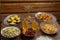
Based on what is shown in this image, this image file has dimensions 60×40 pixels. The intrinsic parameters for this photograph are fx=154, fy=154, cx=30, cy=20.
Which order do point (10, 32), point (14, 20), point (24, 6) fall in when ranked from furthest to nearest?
point (24, 6), point (14, 20), point (10, 32)

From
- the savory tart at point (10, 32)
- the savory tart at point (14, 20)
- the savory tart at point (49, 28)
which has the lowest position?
the savory tart at point (10, 32)

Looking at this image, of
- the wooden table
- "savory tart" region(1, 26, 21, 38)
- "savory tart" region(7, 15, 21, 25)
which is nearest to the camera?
"savory tart" region(1, 26, 21, 38)

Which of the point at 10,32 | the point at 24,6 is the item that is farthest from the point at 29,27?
the point at 24,6

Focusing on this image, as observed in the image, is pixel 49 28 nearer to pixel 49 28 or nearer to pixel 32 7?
pixel 49 28

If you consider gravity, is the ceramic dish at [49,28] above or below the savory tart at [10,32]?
above

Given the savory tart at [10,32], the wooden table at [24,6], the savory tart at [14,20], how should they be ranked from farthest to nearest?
the wooden table at [24,6] < the savory tart at [14,20] < the savory tart at [10,32]

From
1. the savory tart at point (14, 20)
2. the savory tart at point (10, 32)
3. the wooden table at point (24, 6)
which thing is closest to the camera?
the savory tart at point (10, 32)

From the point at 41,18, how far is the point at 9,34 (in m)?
0.54

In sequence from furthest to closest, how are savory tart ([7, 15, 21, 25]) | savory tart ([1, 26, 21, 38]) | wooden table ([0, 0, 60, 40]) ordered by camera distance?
wooden table ([0, 0, 60, 40])
savory tart ([7, 15, 21, 25])
savory tart ([1, 26, 21, 38])

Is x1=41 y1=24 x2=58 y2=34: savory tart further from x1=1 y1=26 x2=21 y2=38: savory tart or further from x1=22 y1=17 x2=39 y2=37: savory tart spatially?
x1=1 y1=26 x2=21 y2=38: savory tart

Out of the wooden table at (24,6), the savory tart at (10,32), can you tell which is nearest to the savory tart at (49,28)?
the savory tart at (10,32)

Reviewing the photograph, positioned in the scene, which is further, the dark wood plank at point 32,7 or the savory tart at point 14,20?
the dark wood plank at point 32,7

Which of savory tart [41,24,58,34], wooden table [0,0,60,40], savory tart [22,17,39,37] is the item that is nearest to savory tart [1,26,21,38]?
savory tart [22,17,39,37]

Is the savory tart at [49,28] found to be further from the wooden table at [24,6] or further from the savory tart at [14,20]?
the wooden table at [24,6]
